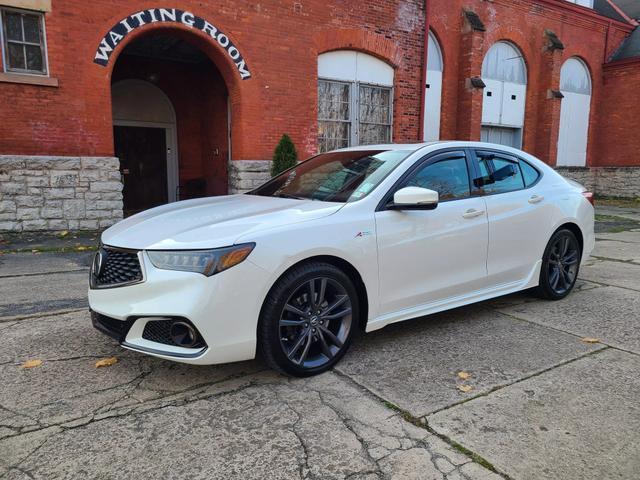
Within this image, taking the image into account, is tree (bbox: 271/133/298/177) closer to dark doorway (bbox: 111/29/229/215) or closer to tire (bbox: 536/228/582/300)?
dark doorway (bbox: 111/29/229/215)

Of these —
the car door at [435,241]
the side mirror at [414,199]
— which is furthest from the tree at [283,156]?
the side mirror at [414,199]

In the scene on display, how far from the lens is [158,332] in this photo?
302cm

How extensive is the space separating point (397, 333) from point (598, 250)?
19.4 ft

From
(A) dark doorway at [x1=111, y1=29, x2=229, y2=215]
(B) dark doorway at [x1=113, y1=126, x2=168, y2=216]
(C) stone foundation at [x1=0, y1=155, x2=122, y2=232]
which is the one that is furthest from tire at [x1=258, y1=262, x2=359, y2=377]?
(B) dark doorway at [x1=113, y1=126, x2=168, y2=216]

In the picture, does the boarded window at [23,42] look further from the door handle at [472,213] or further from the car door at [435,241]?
the door handle at [472,213]

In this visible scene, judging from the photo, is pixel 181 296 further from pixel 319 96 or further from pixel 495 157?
pixel 319 96

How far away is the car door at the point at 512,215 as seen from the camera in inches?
173

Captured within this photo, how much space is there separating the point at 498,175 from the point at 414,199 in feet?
4.94

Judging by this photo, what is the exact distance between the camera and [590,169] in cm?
1966

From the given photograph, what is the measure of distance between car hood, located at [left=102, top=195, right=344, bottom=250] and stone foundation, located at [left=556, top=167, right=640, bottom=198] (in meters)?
17.4

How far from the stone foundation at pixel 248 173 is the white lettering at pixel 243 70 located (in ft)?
5.89

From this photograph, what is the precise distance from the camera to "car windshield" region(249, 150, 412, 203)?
12.6ft

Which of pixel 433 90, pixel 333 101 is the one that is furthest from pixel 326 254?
pixel 433 90

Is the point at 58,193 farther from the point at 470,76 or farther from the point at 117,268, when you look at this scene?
the point at 470,76
